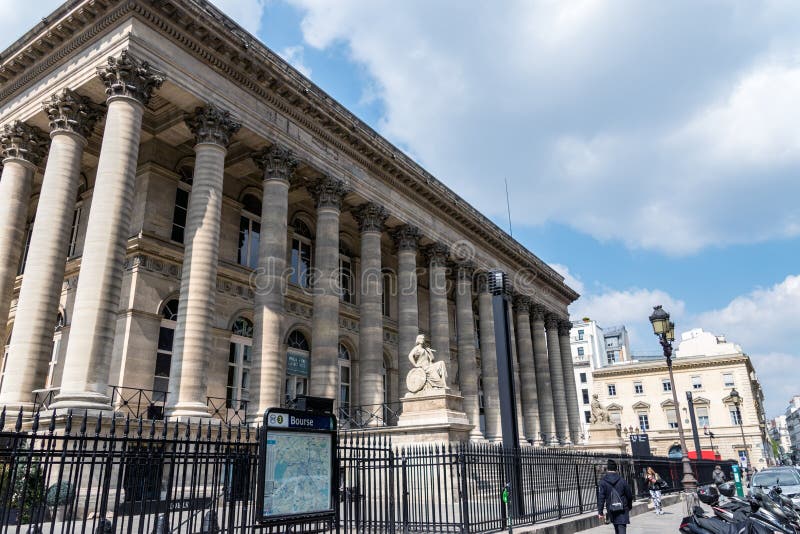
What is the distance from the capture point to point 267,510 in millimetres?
6543

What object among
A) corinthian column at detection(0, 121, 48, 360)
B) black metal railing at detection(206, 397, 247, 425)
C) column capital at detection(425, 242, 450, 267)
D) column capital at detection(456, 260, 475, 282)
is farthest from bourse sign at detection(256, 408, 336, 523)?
column capital at detection(456, 260, 475, 282)

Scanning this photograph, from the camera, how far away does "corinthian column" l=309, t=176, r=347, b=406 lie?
20516 mm

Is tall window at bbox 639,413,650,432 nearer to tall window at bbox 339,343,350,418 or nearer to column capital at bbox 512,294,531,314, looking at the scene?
column capital at bbox 512,294,531,314

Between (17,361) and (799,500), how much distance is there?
20.4 meters

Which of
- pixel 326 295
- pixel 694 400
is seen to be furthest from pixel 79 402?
pixel 694 400

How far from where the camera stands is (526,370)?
36.9 metres

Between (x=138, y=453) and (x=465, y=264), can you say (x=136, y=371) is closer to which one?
(x=138, y=453)

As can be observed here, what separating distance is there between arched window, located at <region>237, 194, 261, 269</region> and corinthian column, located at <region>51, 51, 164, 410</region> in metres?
8.04

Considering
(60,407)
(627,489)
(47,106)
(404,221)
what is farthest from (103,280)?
(404,221)

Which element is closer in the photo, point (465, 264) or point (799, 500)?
point (799, 500)

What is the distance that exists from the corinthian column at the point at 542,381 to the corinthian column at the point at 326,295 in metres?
20.4

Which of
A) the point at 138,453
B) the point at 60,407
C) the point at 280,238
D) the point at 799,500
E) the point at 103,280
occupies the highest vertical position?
the point at 280,238

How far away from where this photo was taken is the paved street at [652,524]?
12.9m

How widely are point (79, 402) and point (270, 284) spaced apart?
22.2ft
